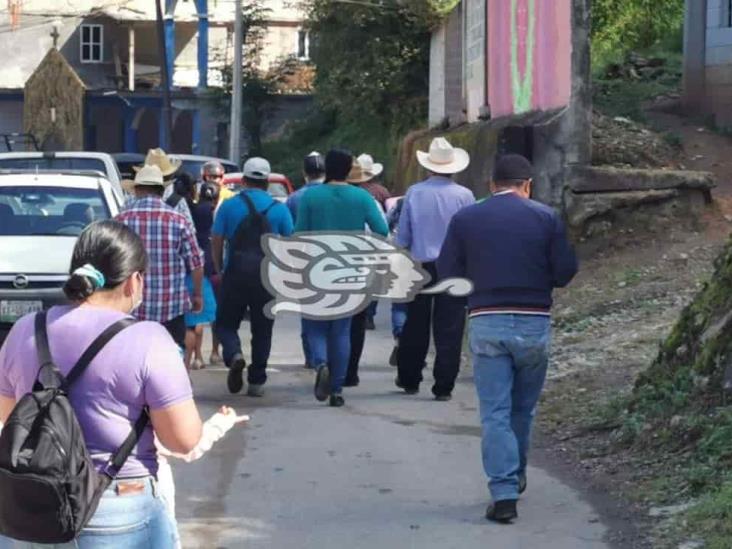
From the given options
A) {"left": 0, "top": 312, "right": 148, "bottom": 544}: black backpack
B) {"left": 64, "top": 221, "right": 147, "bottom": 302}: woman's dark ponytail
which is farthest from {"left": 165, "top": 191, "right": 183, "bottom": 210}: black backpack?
{"left": 0, "top": 312, "right": 148, "bottom": 544}: black backpack

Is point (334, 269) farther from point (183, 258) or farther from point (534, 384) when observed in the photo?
point (534, 384)

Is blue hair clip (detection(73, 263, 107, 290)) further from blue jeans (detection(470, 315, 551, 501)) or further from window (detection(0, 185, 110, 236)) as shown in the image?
window (detection(0, 185, 110, 236))

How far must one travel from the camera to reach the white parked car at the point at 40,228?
12062 mm

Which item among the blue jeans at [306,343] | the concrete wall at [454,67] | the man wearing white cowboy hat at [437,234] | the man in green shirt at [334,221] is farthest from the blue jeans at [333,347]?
the concrete wall at [454,67]

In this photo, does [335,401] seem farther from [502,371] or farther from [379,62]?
[379,62]

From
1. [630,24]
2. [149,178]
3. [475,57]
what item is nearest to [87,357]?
[149,178]

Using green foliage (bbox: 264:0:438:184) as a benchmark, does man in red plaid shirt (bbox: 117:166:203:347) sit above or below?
below

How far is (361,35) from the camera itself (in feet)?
113

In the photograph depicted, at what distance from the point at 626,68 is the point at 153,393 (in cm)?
2233

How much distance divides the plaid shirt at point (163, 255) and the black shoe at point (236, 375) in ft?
5.20

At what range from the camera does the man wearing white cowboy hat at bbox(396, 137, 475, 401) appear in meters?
11.0

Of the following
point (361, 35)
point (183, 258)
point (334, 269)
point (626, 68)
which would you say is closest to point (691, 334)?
point (183, 258)

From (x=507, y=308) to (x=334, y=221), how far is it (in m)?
3.59

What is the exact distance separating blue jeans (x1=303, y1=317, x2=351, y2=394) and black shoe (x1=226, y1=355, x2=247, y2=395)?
605 mm
